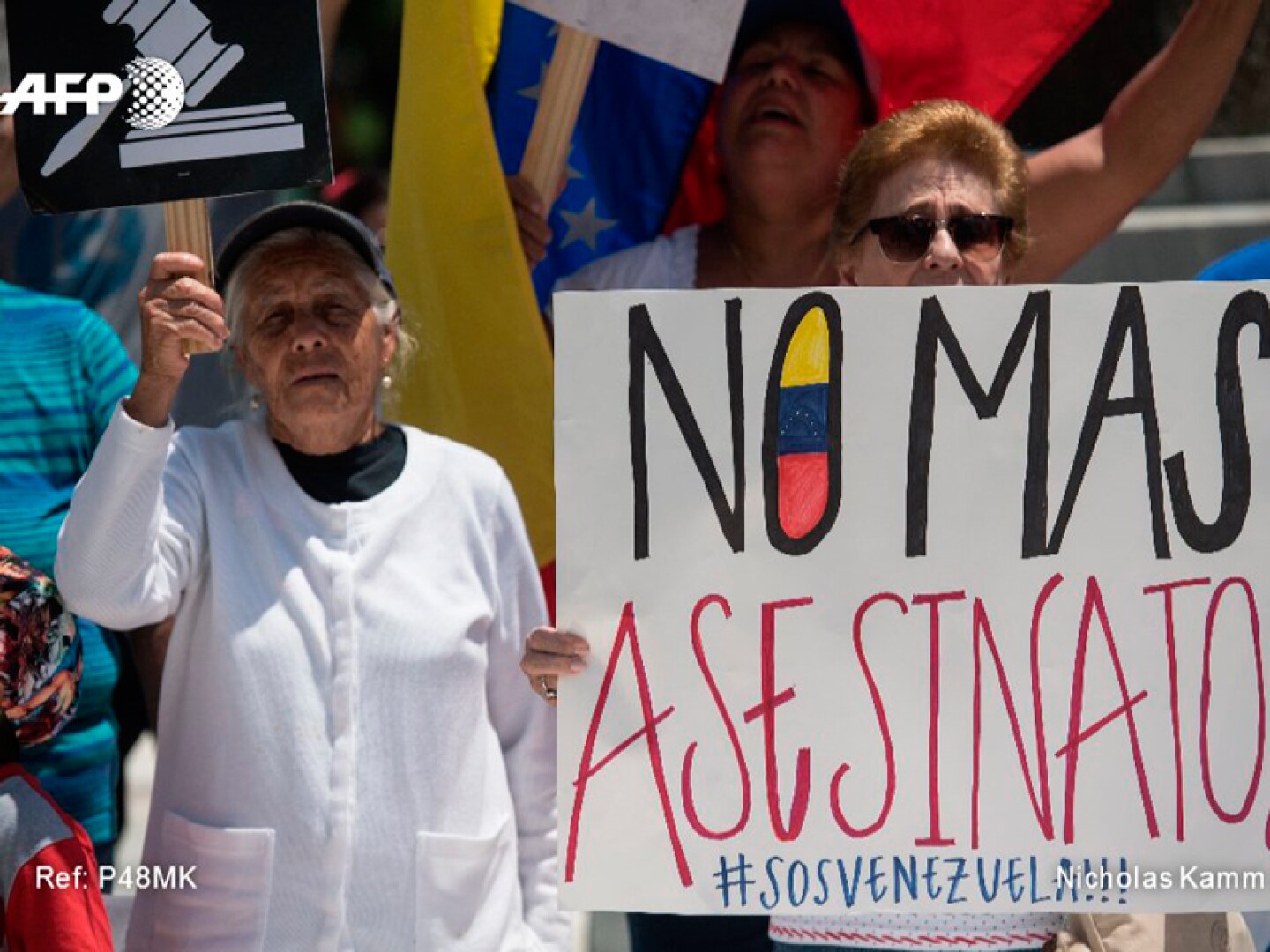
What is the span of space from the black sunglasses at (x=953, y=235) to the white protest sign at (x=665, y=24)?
26.7 inches

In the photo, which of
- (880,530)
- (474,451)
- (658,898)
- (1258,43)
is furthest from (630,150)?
(658,898)

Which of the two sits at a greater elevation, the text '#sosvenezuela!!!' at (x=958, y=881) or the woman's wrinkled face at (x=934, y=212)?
the woman's wrinkled face at (x=934, y=212)

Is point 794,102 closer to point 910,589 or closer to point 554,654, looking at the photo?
point 910,589

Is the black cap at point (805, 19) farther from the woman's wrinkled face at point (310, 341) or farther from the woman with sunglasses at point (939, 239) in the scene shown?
the woman's wrinkled face at point (310, 341)

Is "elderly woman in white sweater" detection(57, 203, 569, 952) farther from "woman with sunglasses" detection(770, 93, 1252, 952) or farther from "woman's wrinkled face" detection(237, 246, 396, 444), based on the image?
"woman with sunglasses" detection(770, 93, 1252, 952)

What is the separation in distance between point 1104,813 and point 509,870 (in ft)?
2.82

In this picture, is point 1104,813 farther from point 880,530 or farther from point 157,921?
point 157,921

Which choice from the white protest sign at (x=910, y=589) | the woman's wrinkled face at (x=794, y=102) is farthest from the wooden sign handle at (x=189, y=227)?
the woman's wrinkled face at (x=794, y=102)

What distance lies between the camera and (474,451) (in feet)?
9.57

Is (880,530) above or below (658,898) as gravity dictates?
above

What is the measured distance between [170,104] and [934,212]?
3.42ft

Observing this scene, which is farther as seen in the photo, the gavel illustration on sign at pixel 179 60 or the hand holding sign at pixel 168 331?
the gavel illustration on sign at pixel 179 60

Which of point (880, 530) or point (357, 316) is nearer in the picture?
point (880, 530)

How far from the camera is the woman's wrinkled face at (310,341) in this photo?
2779mm
